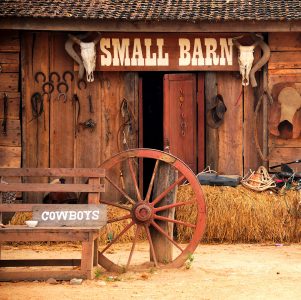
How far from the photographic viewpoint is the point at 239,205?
12273 millimetres

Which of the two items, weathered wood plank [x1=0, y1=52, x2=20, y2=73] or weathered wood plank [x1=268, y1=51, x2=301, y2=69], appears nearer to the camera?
weathered wood plank [x1=268, y1=51, x2=301, y2=69]

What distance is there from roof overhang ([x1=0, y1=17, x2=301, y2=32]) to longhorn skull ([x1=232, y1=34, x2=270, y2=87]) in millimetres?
367

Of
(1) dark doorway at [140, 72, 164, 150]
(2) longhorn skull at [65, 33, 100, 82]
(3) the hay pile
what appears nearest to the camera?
(3) the hay pile

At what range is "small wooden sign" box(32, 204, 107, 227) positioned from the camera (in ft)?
29.2

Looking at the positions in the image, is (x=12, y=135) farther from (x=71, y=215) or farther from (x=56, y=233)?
(x=56, y=233)

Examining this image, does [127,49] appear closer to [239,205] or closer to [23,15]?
[23,15]

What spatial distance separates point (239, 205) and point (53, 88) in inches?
148

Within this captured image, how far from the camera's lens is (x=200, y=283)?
28.3ft

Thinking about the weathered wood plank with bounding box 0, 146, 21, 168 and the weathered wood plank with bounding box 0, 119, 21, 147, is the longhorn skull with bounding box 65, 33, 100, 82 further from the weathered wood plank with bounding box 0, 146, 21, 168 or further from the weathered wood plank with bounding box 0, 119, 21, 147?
the weathered wood plank with bounding box 0, 146, 21, 168

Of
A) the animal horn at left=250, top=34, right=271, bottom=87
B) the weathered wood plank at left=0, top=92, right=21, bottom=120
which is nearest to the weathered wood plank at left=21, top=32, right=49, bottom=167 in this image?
the weathered wood plank at left=0, top=92, right=21, bottom=120

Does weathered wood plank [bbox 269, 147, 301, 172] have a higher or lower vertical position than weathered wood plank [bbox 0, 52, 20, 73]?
lower

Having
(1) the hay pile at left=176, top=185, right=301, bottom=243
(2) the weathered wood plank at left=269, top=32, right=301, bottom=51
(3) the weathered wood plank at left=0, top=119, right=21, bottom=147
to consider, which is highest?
(2) the weathered wood plank at left=269, top=32, right=301, bottom=51

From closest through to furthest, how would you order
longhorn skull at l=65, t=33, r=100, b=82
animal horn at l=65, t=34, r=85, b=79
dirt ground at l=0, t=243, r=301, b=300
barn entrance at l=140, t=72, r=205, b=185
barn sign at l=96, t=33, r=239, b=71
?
dirt ground at l=0, t=243, r=301, b=300, longhorn skull at l=65, t=33, r=100, b=82, animal horn at l=65, t=34, r=85, b=79, barn sign at l=96, t=33, r=239, b=71, barn entrance at l=140, t=72, r=205, b=185

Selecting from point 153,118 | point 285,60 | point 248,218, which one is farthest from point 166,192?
point 153,118
